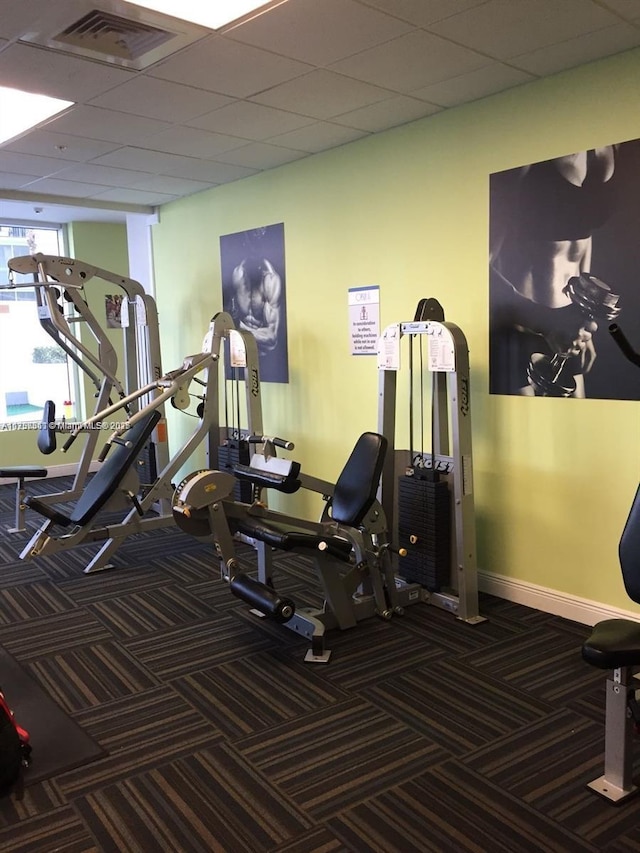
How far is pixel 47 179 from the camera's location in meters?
5.16

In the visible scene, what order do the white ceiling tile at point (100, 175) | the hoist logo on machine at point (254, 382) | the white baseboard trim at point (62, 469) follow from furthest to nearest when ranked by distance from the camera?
1. the white baseboard trim at point (62, 469)
2. the white ceiling tile at point (100, 175)
3. the hoist logo on machine at point (254, 382)

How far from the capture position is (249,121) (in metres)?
3.79

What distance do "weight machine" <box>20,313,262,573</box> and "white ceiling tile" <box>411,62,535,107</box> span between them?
1.82 m

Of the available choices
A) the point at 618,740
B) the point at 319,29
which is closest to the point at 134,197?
the point at 319,29

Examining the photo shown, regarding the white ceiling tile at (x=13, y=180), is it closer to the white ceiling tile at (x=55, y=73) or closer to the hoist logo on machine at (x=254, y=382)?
the white ceiling tile at (x=55, y=73)

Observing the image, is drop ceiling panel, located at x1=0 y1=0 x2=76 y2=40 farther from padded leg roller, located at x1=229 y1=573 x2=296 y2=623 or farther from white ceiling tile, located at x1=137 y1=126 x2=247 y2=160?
padded leg roller, located at x1=229 y1=573 x2=296 y2=623

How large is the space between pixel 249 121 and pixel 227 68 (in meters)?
0.77

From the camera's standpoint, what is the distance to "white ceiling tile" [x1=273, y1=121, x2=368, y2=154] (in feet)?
13.0

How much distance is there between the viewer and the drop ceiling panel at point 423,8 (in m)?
2.46

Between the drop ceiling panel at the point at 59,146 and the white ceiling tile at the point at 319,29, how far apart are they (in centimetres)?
174

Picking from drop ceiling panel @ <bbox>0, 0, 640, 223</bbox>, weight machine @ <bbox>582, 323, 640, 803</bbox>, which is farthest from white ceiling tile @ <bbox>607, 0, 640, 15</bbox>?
weight machine @ <bbox>582, 323, 640, 803</bbox>

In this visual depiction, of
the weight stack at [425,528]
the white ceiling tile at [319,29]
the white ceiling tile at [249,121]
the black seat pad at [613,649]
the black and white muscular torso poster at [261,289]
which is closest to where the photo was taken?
the black seat pad at [613,649]

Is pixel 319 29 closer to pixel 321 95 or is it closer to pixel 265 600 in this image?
pixel 321 95

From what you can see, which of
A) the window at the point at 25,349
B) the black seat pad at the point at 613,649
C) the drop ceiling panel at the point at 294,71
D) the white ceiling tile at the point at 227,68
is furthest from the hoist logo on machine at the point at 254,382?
the window at the point at 25,349
